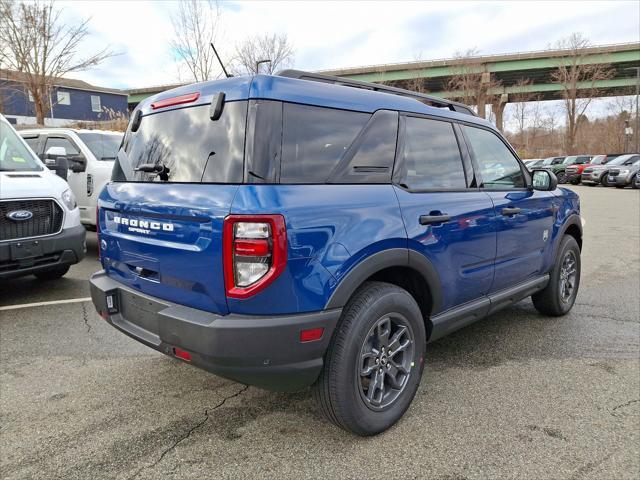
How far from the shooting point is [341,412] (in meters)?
2.40

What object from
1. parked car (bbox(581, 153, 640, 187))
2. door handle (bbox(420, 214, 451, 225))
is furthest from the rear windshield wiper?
parked car (bbox(581, 153, 640, 187))

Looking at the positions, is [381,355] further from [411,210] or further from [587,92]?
[587,92]

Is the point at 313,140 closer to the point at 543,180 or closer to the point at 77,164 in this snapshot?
the point at 543,180

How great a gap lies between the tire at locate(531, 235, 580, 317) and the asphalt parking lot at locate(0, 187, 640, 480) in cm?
25

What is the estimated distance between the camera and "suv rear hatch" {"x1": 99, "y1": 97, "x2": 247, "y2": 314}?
2217 mm

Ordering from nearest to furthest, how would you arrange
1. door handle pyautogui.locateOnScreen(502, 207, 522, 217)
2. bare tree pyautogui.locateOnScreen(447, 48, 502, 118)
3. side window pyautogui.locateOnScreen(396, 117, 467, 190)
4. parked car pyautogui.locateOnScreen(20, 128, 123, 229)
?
side window pyautogui.locateOnScreen(396, 117, 467, 190) < door handle pyautogui.locateOnScreen(502, 207, 522, 217) < parked car pyautogui.locateOnScreen(20, 128, 123, 229) < bare tree pyautogui.locateOnScreen(447, 48, 502, 118)

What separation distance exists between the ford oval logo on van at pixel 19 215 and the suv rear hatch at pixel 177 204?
2282 millimetres

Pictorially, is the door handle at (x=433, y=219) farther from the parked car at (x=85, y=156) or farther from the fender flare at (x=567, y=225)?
the parked car at (x=85, y=156)

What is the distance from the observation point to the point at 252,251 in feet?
6.88

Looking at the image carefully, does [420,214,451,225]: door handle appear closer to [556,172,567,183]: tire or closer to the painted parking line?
the painted parking line

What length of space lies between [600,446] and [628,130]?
4553 centimetres

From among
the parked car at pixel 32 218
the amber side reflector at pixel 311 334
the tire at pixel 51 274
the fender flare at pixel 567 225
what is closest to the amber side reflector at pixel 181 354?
the amber side reflector at pixel 311 334

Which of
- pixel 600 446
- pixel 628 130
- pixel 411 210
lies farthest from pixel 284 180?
pixel 628 130

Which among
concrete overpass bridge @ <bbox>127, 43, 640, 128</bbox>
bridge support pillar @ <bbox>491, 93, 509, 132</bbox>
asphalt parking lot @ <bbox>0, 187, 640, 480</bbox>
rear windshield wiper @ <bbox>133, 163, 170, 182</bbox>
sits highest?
concrete overpass bridge @ <bbox>127, 43, 640, 128</bbox>
